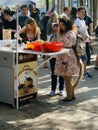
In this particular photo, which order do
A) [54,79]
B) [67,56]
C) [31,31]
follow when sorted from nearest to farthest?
[67,56]
[54,79]
[31,31]

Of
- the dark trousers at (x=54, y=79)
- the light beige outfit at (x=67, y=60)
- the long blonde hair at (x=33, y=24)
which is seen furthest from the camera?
the long blonde hair at (x=33, y=24)

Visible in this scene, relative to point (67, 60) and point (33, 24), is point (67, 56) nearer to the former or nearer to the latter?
point (67, 60)

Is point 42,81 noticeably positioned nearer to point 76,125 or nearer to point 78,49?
point 78,49

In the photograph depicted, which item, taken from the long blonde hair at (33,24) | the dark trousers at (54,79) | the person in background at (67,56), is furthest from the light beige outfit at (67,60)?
the long blonde hair at (33,24)

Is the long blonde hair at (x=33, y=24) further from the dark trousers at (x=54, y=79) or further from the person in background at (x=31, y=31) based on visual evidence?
the dark trousers at (x=54, y=79)

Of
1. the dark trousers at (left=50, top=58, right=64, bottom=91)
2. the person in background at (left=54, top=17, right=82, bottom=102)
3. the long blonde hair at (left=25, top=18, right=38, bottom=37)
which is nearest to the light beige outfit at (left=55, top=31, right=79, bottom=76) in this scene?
the person in background at (left=54, top=17, right=82, bottom=102)

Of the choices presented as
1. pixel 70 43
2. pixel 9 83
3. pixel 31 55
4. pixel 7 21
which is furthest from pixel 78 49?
pixel 7 21

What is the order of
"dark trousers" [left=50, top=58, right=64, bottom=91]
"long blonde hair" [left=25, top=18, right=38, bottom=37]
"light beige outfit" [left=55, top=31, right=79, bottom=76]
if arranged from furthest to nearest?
"long blonde hair" [left=25, top=18, right=38, bottom=37]
"dark trousers" [left=50, top=58, right=64, bottom=91]
"light beige outfit" [left=55, top=31, right=79, bottom=76]

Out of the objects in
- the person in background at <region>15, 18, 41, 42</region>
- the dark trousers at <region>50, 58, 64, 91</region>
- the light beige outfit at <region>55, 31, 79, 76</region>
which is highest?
the person in background at <region>15, 18, 41, 42</region>

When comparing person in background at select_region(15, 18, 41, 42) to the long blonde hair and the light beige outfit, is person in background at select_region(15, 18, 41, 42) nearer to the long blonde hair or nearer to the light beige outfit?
the long blonde hair

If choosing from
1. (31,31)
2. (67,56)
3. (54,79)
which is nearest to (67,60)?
(67,56)

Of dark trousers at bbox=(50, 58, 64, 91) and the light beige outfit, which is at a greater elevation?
the light beige outfit

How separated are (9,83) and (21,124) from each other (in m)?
1.15

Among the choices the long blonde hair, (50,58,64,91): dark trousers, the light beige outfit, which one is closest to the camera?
the light beige outfit
